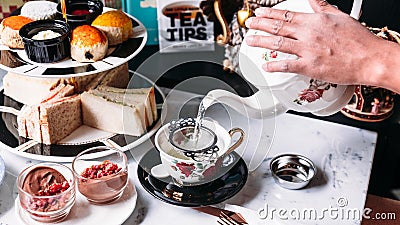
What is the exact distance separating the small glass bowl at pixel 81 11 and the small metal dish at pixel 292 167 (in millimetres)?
516

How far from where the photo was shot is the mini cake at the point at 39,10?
4.25 ft

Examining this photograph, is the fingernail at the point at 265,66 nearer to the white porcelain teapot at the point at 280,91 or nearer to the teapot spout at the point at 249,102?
the white porcelain teapot at the point at 280,91

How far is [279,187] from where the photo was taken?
1215 mm

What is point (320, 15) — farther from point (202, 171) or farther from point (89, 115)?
point (89, 115)

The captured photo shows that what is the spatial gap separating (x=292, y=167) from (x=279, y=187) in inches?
3.4

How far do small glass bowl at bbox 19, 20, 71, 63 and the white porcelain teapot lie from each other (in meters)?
0.32

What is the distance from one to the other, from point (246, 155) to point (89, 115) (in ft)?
1.23

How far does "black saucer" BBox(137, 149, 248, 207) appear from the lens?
44.8 inches

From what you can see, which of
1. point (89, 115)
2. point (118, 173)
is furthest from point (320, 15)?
point (89, 115)

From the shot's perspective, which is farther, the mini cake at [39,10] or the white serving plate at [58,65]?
the mini cake at [39,10]

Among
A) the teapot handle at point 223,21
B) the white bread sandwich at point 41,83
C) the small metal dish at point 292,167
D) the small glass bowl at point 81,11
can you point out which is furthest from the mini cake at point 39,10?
the small metal dish at point 292,167

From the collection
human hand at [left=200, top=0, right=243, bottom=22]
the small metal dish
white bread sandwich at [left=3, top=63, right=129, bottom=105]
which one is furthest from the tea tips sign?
the small metal dish

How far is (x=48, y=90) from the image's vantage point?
1.36 meters

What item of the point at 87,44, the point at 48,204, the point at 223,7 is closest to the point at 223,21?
the point at 223,7
